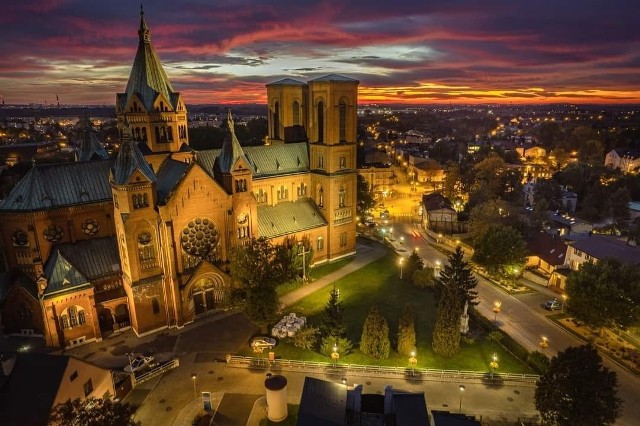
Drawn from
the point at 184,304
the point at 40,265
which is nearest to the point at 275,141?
the point at 184,304

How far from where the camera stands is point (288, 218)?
61000 millimetres

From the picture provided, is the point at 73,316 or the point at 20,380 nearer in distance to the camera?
the point at 20,380

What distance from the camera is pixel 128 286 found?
44719mm

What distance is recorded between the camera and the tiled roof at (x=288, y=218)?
58281 mm

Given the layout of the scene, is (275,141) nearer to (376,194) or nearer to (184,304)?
(184,304)

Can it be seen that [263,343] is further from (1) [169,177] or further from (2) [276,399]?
(1) [169,177]

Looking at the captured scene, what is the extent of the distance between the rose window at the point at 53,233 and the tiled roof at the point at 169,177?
35.7 ft

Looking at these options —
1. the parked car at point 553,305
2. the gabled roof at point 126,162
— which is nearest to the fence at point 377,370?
the parked car at point 553,305

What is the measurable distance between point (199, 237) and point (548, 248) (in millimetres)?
53170

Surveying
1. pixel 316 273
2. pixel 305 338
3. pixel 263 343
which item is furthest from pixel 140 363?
pixel 316 273

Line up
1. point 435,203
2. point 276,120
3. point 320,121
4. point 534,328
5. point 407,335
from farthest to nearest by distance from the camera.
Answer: point 435,203 → point 276,120 → point 320,121 → point 534,328 → point 407,335

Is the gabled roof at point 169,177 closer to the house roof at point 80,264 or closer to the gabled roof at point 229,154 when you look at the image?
the gabled roof at point 229,154

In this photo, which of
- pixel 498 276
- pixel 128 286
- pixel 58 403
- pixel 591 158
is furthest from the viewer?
pixel 591 158

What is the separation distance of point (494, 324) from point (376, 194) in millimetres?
70994
